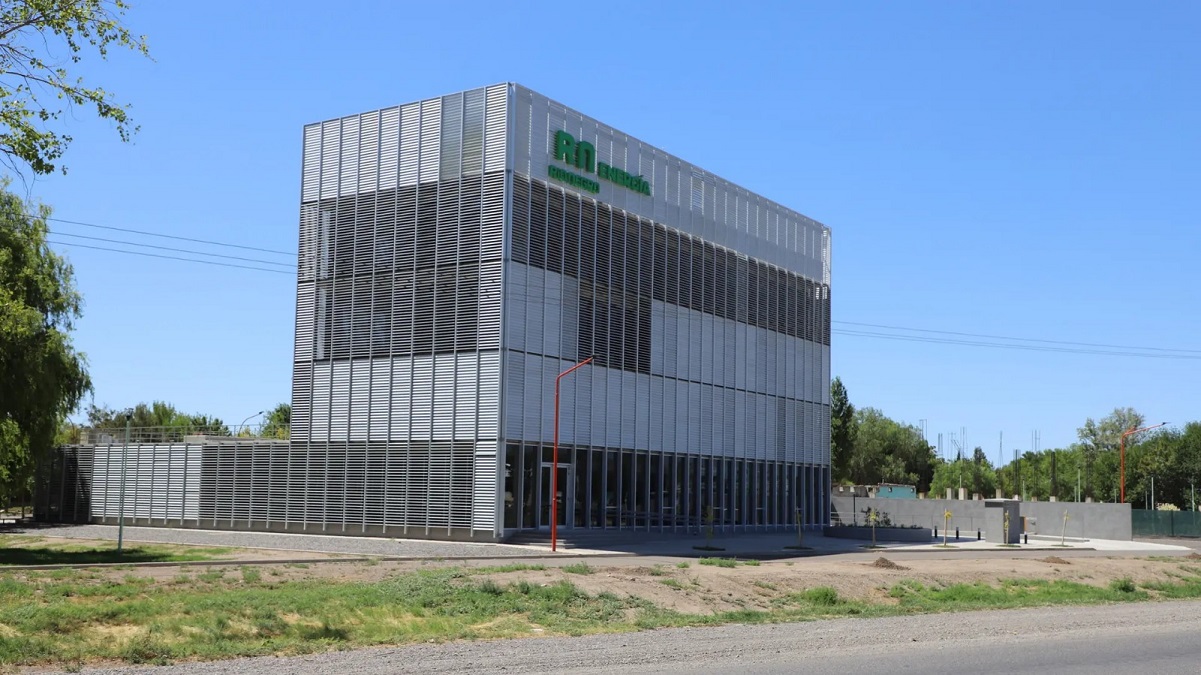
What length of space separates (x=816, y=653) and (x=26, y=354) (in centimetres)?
2837

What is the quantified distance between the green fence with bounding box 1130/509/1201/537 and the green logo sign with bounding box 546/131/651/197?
4672cm

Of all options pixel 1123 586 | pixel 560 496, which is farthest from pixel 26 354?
pixel 1123 586

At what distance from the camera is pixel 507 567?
29.4 metres

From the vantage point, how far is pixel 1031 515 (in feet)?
253

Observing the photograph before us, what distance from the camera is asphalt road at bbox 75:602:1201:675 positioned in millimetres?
15336

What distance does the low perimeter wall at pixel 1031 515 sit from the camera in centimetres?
7269

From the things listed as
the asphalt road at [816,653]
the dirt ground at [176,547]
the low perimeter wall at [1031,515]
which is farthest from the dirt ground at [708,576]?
the low perimeter wall at [1031,515]

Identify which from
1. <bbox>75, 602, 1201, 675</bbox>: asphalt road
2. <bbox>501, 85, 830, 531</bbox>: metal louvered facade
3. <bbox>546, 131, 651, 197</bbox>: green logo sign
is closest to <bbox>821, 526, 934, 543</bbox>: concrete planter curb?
<bbox>501, 85, 830, 531</bbox>: metal louvered facade

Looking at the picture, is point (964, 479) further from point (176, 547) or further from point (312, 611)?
point (312, 611)

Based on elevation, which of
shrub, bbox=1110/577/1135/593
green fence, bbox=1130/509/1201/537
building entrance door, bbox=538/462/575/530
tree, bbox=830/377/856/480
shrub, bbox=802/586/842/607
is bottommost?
green fence, bbox=1130/509/1201/537

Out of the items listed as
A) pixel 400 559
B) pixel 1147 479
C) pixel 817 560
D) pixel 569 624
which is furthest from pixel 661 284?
pixel 1147 479

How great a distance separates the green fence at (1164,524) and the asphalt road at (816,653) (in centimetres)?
6286

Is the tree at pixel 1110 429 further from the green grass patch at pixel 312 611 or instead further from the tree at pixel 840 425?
the green grass patch at pixel 312 611

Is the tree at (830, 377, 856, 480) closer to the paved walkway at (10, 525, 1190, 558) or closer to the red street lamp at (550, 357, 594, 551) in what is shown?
the paved walkway at (10, 525, 1190, 558)
